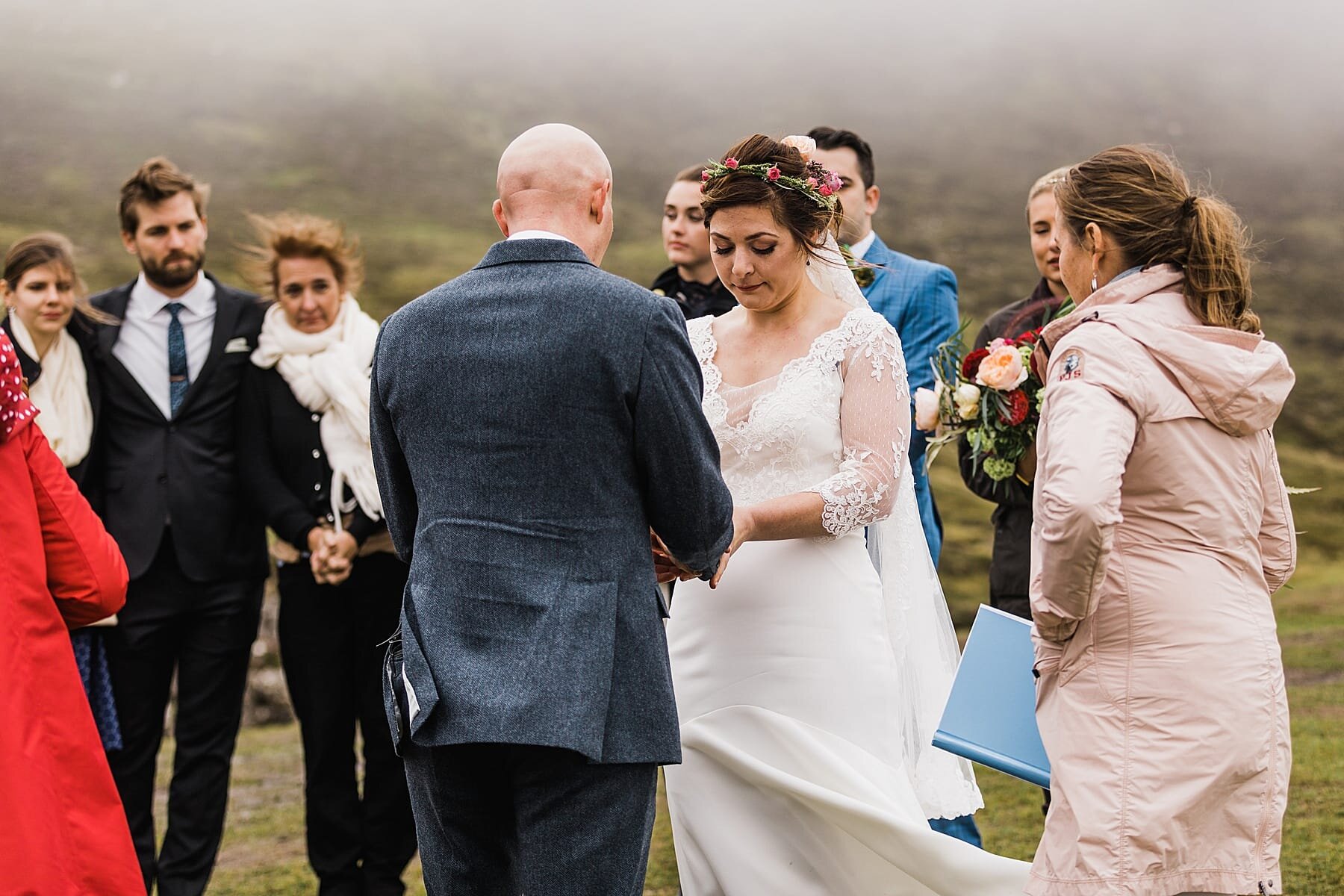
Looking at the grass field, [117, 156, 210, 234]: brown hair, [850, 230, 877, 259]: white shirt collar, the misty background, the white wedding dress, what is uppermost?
the misty background

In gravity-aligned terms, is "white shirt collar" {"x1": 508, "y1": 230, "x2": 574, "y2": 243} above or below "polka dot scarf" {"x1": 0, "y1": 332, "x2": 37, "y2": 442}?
above

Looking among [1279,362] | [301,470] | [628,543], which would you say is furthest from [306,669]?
[1279,362]

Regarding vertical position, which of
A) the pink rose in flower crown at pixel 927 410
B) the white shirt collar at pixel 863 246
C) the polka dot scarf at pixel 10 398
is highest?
the white shirt collar at pixel 863 246

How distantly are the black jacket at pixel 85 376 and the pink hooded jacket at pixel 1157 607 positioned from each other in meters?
3.24

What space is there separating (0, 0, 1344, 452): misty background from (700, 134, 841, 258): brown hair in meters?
12.6

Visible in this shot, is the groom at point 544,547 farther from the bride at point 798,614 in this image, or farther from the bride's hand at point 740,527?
the bride at point 798,614

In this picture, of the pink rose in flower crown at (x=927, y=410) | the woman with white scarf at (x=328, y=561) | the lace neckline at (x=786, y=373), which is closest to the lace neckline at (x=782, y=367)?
the lace neckline at (x=786, y=373)

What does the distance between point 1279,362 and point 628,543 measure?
135 centimetres

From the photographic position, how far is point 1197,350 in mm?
2531

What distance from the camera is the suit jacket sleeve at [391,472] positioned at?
2.49 meters

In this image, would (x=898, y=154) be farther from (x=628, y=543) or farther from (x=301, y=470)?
(x=628, y=543)

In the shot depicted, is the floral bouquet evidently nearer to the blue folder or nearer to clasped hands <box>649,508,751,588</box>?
the blue folder

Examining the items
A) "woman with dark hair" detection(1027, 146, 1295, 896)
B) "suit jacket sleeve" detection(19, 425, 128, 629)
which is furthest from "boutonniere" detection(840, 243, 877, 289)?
"suit jacket sleeve" detection(19, 425, 128, 629)

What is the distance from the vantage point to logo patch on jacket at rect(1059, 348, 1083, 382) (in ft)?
8.31
